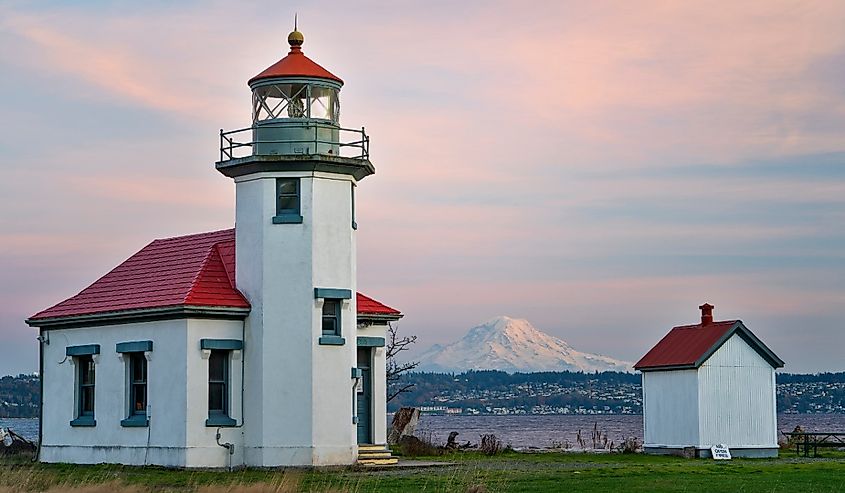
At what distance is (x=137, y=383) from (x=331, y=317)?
4.99 metres

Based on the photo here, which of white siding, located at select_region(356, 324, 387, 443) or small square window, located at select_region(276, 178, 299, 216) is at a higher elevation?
small square window, located at select_region(276, 178, 299, 216)

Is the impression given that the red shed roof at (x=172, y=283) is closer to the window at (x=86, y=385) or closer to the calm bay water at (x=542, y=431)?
the window at (x=86, y=385)

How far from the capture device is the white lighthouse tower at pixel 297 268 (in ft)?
103

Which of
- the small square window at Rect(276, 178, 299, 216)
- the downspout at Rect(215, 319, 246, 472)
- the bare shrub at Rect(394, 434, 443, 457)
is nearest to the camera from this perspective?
the downspout at Rect(215, 319, 246, 472)

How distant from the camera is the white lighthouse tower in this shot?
103 ft

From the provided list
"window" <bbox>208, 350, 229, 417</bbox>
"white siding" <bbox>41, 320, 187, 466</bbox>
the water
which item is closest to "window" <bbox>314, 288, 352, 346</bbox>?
"window" <bbox>208, 350, 229, 417</bbox>

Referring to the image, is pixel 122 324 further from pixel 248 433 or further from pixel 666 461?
pixel 666 461

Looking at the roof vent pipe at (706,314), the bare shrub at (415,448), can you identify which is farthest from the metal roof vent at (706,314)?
the bare shrub at (415,448)

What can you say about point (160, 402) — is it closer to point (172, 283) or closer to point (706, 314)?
point (172, 283)

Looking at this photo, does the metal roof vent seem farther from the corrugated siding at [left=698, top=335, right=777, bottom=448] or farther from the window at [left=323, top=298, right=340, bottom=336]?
the window at [left=323, top=298, right=340, bottom=336]

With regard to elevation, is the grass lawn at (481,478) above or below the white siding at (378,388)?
below

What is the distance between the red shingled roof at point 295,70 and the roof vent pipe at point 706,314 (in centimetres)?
1360

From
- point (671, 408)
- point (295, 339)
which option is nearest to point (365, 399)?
point (295, 339)

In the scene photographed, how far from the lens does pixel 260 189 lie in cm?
3175
